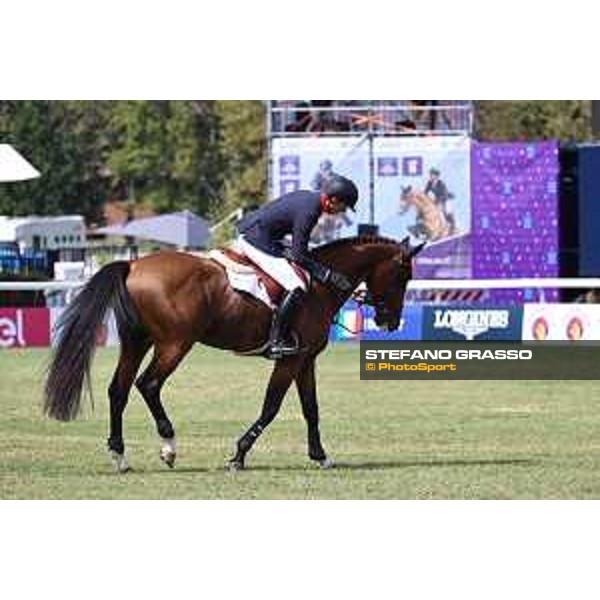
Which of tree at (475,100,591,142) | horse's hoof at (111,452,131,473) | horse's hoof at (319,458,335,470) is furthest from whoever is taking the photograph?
tree at (475,100,591,142)

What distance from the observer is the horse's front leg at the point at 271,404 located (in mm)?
11094

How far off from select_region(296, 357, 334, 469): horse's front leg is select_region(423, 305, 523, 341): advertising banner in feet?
18.6

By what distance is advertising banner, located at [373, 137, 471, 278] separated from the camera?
763 inches

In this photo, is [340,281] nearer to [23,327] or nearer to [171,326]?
[171,326]

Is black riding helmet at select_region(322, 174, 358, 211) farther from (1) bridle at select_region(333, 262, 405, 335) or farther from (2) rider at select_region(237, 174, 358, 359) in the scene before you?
(1) bridle at select_region(333, 262, 405, 335)

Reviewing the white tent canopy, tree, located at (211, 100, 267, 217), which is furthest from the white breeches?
tree, located at (211, 100, 267, 217)

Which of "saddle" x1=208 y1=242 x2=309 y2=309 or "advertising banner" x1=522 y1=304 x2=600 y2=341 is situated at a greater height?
"saddle" x1=208 y1=242 x2=309 y2=309

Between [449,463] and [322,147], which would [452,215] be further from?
[449,463]

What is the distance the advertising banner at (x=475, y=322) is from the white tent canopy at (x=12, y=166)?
3943 mm

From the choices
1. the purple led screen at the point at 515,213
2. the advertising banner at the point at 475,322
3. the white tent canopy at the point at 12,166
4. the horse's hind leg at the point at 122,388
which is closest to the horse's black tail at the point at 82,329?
the horse's hind leg at the point at 122,388

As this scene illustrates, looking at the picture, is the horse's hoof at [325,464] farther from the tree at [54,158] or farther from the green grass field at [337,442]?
the tree at [54,158]

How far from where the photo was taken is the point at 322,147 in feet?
65.9

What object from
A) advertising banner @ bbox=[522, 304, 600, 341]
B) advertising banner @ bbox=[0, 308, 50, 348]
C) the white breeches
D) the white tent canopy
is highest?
the white tent canopy

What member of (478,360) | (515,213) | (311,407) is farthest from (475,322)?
(311,407)
